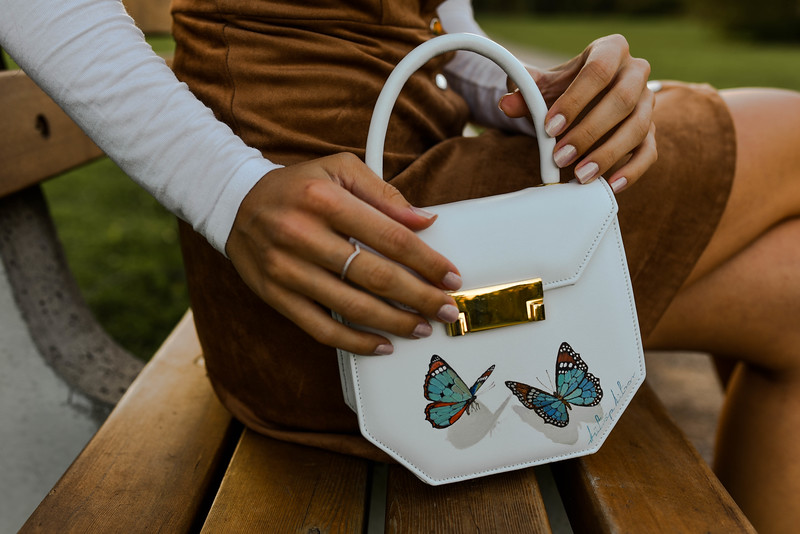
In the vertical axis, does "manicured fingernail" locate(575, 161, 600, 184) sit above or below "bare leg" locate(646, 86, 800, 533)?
above

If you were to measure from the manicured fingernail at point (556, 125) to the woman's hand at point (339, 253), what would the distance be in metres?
0.18

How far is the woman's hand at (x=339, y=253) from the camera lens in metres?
0.63

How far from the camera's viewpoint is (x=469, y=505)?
0.74 meters

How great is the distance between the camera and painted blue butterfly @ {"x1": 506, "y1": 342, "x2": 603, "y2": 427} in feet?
2.38

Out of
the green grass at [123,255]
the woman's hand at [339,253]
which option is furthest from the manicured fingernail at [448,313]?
the green grass at [123,255]

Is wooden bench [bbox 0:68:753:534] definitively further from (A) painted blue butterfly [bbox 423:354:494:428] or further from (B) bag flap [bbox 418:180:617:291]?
(B) bag flap [bbox 418:180:617:291]

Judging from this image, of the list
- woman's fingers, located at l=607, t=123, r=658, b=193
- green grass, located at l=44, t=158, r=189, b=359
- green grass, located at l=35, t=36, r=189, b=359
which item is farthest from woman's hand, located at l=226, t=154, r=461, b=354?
green grass, located at l=44, t=158, r=189, b=359

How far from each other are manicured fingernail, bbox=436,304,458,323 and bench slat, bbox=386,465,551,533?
0.22 meters

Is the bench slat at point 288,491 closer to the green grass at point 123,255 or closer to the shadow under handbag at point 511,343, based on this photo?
the shadow under handbag at point 511,343

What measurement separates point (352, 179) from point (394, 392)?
8.9 inches

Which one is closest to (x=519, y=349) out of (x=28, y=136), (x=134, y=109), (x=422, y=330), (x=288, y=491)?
(x=422, y=330)

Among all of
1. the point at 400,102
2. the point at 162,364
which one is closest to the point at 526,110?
the point at 400,102

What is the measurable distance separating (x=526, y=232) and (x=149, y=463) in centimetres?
56

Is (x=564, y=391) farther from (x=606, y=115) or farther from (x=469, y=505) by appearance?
(x=606, y=115)
